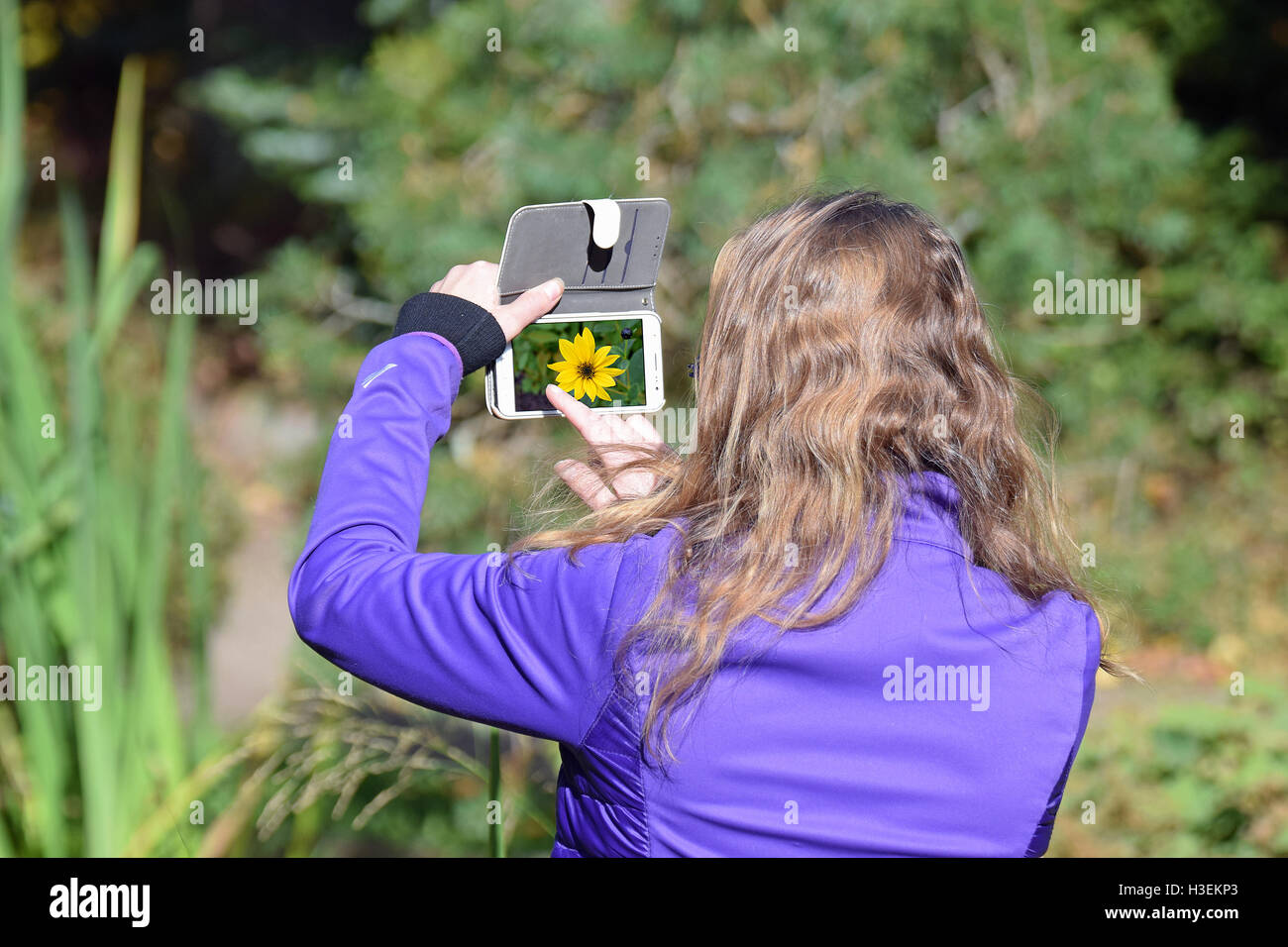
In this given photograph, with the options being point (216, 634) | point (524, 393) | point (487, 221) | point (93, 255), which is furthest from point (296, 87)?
point (524, 393)

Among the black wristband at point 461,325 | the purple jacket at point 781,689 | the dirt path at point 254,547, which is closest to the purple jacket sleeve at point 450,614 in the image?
the purple jacket at point 781,689

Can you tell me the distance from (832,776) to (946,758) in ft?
0.36

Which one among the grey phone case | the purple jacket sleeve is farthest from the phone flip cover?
the purple jacket sleeve

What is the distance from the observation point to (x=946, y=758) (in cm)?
94

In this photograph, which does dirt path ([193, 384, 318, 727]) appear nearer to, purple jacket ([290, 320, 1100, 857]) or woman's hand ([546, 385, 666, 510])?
woman's hand ([546, 385, 666, 510])

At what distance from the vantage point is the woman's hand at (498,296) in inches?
49.9

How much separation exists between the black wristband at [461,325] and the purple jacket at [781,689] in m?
0.29

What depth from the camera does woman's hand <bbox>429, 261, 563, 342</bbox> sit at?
127 cm

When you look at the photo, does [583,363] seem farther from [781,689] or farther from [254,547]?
[254,547]

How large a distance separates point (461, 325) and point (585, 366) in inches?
7.4

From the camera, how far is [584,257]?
1324 millimetres

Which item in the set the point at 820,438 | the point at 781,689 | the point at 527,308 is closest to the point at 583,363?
the point at 527,308

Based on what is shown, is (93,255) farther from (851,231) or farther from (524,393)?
(851,231)

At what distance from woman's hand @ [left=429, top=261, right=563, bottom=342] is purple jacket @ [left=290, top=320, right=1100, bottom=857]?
36 centimetres
